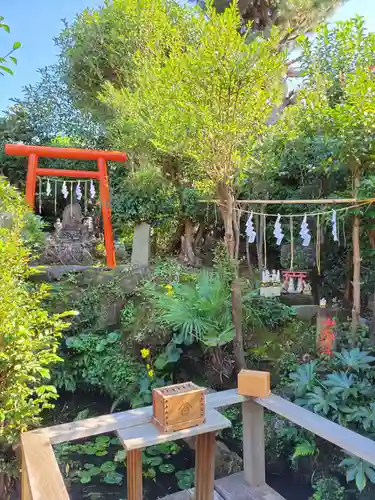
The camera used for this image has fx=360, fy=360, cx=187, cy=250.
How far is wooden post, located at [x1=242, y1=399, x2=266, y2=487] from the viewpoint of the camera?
9.14 feet

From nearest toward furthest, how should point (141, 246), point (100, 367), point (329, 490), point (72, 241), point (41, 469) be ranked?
1. point (41, 469)
2. point (329, 490)
3. point (100, 367)
4. point (141, 246)
5. point (72, 241)

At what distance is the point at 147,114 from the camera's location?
6.11 m

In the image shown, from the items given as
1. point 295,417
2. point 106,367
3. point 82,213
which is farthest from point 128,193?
point 295,417

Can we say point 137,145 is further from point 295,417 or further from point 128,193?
point 295,417

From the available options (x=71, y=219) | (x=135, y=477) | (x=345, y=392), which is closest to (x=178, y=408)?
(x=135, y=477)

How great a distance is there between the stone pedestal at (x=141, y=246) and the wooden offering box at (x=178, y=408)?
455cm

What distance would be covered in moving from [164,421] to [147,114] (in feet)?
16.9

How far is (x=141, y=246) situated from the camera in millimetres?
7211

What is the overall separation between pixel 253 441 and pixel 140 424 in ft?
3.32

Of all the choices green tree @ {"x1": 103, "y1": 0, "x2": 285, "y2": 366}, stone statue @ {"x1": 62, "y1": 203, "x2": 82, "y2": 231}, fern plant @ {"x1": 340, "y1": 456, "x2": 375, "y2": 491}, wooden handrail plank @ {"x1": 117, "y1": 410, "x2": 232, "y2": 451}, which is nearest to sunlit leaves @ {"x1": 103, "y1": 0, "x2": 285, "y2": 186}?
green tree @ {"x1": 103, "y1": 0, "x2": 285, "y2": 366}

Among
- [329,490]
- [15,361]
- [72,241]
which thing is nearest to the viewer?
[15,361]

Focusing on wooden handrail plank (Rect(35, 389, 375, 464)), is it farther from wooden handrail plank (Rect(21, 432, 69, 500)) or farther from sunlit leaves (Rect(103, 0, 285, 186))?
sunlit leaves (Rect(103, 0, 285, 186))

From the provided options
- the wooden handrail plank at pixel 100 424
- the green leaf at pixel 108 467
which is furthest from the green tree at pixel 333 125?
the green leaf at pixel 108 467

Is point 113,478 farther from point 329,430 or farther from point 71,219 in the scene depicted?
point 71,219
